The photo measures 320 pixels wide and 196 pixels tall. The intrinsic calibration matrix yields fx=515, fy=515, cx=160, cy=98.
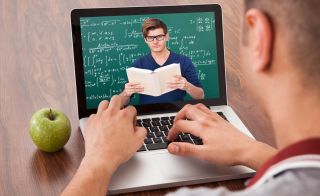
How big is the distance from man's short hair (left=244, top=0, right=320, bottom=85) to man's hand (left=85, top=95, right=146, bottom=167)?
48 cm

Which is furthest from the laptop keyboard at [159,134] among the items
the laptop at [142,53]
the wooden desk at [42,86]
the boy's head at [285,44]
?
the boy's head at [285,44]

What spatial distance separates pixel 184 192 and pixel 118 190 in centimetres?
33

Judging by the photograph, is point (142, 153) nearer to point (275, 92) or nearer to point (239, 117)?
point (239, 117)

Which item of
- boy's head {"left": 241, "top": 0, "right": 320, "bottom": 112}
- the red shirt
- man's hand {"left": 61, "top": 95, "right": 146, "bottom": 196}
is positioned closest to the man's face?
man's hand {"left": 61, "top": 95, "right": 146, "bottom": 196}

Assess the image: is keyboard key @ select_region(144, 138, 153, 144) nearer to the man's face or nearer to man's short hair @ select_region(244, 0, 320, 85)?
the man's face

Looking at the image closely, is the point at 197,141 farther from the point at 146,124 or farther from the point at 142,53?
the point at 142,53

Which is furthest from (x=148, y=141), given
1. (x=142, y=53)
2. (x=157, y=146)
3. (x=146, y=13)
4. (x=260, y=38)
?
(x=260, y=38)

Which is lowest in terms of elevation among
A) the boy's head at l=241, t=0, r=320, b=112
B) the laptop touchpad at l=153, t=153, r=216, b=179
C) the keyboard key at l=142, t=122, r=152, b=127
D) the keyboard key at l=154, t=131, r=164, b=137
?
the laptop touchpad at l=153, t=153, r=216, b=179

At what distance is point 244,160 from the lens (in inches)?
42.1

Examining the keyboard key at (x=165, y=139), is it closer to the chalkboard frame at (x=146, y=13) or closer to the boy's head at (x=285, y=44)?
the chalkboard frame at (x=146, y=13)

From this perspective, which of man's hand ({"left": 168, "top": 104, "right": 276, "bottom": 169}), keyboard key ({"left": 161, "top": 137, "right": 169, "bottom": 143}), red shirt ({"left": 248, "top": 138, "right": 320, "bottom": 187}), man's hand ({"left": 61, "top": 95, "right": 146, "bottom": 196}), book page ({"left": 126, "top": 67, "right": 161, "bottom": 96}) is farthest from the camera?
book page ({"left": 126, "top": 67, "right": 161, "bottom": 96})

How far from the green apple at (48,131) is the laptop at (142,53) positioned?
0.09 m

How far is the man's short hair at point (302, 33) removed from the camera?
671 millimetres

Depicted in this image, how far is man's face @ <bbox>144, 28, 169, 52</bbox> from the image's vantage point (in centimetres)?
129
